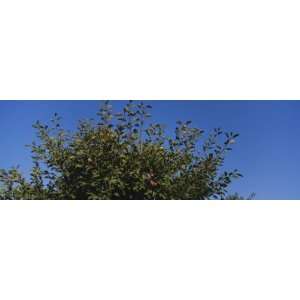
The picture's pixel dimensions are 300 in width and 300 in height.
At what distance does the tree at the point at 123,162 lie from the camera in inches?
217

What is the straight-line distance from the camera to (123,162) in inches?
216

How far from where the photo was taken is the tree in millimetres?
5504

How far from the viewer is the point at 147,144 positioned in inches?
222
